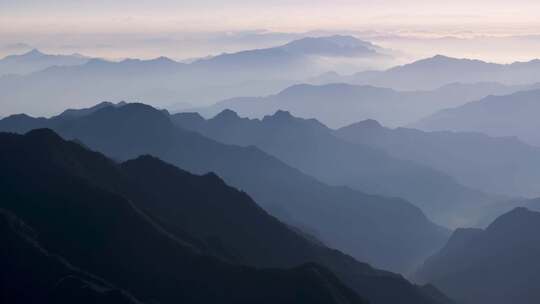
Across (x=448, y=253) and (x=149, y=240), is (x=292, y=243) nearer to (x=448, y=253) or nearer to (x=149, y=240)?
(x=149, y=240)

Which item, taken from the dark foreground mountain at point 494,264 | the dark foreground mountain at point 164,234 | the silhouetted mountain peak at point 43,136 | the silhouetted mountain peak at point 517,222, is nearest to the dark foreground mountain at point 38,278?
the dark foreground mountain at point 164,234

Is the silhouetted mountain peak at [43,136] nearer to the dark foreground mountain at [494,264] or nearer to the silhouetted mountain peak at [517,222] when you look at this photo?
the dark foreground mountain at [494,264]

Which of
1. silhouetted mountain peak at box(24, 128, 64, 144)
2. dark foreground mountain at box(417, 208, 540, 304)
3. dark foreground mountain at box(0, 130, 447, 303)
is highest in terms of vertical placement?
silhouetted mountain peak at box(24, 128, 64, 144)

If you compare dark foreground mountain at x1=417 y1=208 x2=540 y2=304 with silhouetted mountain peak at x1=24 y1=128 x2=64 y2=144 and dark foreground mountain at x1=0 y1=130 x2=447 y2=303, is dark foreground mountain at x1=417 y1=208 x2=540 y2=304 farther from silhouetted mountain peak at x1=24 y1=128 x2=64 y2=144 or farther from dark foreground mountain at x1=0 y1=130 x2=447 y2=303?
silhouetted mountain peak at x1=24 y1=128 x2=64 y2=144

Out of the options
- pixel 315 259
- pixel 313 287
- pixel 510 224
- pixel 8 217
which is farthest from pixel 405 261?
pixel 8 217

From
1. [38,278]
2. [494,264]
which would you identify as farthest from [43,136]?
[494,264]

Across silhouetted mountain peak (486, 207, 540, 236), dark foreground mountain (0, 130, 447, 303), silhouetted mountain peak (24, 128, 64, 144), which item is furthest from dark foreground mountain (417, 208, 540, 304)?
silhouetted mountain peak (24, 128, 64, 144)
